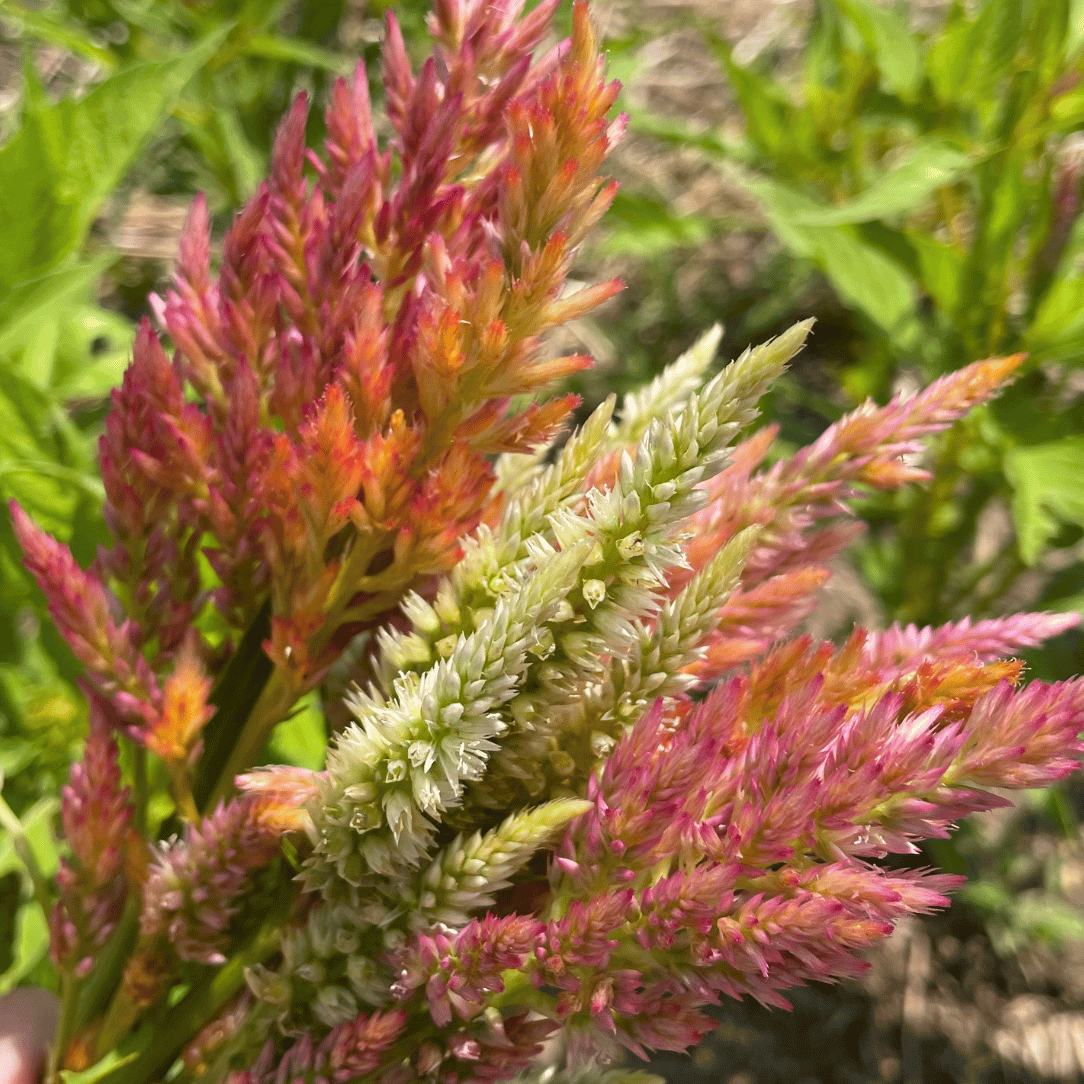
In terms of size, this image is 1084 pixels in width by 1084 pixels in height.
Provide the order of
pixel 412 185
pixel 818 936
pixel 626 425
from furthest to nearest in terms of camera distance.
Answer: pixel 626 425, pixel 412 185, pixel 818 936

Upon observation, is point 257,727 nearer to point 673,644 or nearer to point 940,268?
point 673,644

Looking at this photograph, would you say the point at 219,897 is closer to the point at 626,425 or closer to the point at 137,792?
the point at 137,792

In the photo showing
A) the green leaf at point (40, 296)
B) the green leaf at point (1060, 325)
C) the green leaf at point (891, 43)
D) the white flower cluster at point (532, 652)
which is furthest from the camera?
the green leaf at point (891, 43)

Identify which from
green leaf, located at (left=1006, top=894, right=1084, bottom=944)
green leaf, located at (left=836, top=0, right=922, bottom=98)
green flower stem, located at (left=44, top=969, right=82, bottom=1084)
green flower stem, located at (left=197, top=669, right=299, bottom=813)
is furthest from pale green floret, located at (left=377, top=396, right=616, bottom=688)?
green leaf, located at (left=1006, top=894, right=1084, bottom=944)

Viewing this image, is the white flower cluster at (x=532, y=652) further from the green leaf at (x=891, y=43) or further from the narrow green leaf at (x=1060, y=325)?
the green leaf at (x=891, y=43)

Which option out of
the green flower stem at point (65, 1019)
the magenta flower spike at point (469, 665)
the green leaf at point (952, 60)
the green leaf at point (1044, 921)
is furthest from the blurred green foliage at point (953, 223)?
the green flower stem at point (65, 1019)

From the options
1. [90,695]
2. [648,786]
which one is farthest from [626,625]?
[90,695]

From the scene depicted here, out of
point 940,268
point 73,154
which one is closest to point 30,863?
point 73,154

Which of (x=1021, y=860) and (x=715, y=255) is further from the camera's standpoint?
(x=715, y=255)
